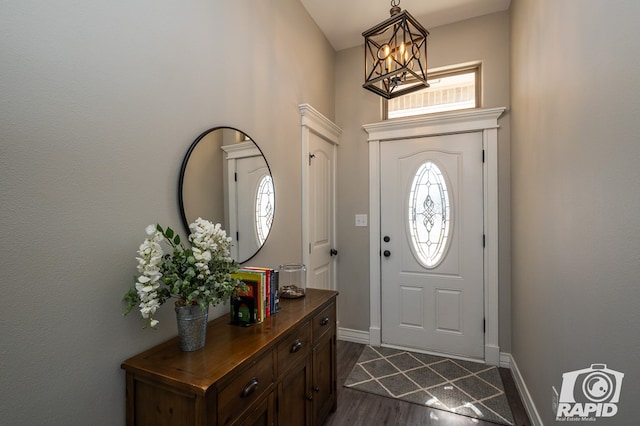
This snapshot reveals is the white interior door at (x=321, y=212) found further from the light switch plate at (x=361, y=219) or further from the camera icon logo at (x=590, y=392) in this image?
the camera icon logo at (x=590, y=392)

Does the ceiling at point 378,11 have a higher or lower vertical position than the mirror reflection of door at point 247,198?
higher

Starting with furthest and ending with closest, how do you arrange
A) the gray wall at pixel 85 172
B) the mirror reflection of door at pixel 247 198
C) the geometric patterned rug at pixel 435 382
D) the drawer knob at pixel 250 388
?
the geometric patterned rug at pixel 435 382
the mirror reflection of door at pixel 247 198
the drawer knob at pixel 250 388
the gray wall at pixel 85 172

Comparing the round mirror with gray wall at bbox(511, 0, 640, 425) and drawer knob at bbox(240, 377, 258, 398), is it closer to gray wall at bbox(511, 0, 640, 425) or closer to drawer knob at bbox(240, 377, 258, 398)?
drawer knob at bbox(240, 377, 258, 398)

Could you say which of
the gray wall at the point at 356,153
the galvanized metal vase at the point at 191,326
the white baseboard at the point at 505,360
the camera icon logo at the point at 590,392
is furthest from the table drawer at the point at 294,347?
the white baseboard at the point at 505,360

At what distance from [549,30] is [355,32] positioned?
1.78m

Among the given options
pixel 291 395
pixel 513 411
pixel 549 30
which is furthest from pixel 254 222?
pixel 513 411

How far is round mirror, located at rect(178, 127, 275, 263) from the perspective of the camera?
1.44m

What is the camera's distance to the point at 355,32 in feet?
9.74

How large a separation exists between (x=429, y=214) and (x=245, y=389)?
7.63ft

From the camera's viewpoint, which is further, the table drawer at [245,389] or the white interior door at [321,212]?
the white interior door at [321,212]

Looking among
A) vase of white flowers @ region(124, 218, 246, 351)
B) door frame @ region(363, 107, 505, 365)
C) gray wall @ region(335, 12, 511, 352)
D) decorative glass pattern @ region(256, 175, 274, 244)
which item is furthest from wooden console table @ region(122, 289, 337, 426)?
door frame @ region(363, 107, 505, 365)

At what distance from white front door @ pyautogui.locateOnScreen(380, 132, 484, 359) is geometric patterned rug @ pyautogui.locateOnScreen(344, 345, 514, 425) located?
197mm

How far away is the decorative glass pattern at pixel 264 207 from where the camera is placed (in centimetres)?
193

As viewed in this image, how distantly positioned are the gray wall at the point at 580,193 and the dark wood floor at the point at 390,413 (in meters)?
0.26
